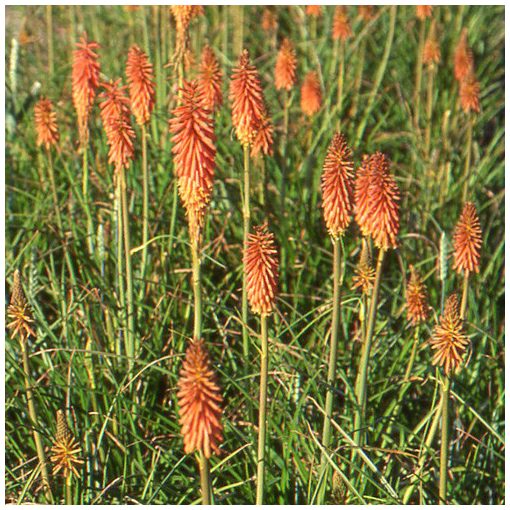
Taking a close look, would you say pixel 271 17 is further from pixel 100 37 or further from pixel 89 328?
pixel 89 328

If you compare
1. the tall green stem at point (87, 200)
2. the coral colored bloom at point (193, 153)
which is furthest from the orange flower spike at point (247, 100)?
the tall green stem at point (87, 200)

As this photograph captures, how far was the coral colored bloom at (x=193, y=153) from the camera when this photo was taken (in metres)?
3.16

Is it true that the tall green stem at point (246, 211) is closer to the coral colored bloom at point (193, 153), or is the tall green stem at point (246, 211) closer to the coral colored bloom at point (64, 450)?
the coral colored bloom at point (193, 153)

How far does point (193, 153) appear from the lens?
3.16 m

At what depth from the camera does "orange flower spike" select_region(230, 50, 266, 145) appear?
352cm

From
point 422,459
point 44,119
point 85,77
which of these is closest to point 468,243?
point 422,459

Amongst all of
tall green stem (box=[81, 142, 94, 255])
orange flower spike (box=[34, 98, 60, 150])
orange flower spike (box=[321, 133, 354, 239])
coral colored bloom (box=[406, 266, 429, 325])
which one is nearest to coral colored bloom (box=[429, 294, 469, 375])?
orange flower spike (box=[321, 133, 354, 239])

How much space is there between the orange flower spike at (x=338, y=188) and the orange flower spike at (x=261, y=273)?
318 millimetres

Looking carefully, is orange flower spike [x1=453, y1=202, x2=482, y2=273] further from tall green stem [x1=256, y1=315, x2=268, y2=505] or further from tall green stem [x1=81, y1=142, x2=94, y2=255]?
tall green stem [x1=81, y1=142, x2=94, y2=255]

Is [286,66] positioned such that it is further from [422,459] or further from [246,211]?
[422,459]

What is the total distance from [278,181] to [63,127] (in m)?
1.67

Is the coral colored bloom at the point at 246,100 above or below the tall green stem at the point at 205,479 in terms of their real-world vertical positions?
above

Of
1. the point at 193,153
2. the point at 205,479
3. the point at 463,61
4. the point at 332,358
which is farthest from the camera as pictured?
the point at 463,61

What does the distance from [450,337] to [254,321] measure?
148 centimetres
